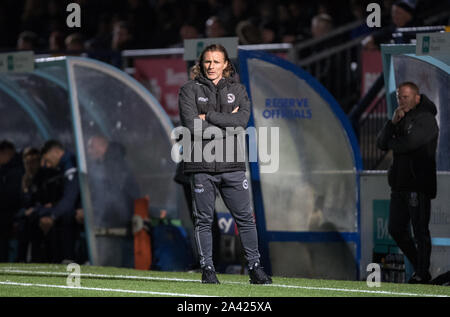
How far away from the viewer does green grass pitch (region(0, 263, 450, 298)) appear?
24.8 feet

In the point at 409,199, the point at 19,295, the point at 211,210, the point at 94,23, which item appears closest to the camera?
the point at 19,295

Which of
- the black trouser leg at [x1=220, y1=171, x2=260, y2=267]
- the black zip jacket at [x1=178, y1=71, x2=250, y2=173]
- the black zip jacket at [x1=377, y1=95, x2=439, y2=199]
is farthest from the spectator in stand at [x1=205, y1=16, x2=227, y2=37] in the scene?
the black trouser leg at [x1=220, y1=171, x2=260, y2=267]

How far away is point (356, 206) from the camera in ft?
36.1

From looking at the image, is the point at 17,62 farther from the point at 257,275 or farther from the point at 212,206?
the point at 257,275

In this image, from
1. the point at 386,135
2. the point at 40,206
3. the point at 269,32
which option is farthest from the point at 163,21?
the point at 386,135

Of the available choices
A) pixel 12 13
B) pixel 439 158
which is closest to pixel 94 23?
→ pixel 12 13

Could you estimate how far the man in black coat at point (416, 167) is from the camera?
9.69 m

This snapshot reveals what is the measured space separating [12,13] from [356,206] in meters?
11.4

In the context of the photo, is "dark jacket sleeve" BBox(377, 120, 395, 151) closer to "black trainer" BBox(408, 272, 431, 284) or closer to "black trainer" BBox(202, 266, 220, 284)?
"black trainer" BBox(408, 272, 431, 284)

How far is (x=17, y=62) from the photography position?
12398mm

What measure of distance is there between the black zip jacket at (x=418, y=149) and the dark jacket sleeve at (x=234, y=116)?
2172 millimetres

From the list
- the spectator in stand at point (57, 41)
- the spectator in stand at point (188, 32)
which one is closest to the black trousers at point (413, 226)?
the spectator in stand at point (188, 32)

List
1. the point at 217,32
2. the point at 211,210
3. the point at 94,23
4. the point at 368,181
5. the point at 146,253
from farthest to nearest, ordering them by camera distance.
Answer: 1. the point at 94,23
2. the point at 217,32
3. the point at 146,253
4. the point at 368,181
5. the point at 211,210

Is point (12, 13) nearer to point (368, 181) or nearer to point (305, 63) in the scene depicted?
point (305, 63)
